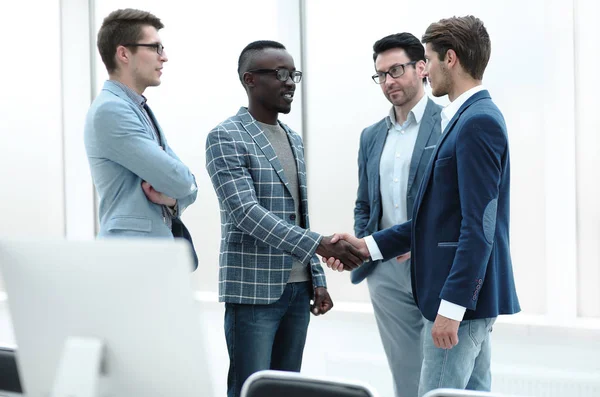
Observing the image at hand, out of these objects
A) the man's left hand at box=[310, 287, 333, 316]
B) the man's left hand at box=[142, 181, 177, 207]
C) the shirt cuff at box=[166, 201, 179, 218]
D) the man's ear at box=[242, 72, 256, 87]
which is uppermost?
the man's ear at box=[242, 72, 256, 87]

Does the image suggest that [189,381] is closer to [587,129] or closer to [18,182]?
[587,129]

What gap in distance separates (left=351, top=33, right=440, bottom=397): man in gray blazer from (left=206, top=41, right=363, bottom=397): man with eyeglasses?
320mm

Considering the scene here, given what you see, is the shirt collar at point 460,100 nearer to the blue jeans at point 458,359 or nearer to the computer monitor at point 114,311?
the blue jeans at point 458,359

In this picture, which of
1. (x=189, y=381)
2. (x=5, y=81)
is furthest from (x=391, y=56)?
(x=5, y=81)

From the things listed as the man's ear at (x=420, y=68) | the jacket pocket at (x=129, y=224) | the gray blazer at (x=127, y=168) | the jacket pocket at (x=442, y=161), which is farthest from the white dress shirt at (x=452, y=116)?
the jacket pocket at (x=129, y=224)

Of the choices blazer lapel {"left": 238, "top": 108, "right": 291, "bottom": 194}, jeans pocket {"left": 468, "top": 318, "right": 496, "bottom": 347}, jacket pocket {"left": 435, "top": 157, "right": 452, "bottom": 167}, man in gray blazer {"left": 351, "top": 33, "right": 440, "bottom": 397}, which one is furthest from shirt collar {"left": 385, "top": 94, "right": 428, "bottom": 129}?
jeans pocket {"left": 468, "top": 318, "right": 496, "bottom": 347}

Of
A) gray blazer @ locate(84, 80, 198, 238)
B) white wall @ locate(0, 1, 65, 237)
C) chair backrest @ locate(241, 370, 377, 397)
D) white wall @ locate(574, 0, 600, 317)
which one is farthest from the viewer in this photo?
white wall @ locate(0, 1, 65, 237)

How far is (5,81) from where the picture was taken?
5008mm

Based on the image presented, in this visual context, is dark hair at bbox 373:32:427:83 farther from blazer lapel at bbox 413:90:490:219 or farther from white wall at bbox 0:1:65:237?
white wall at bbox 0:1:65:237

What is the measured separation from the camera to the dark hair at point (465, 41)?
7.06 feet

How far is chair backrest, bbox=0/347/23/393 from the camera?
1.90 meters

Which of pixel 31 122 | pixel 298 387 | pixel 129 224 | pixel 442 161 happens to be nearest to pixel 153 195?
pixel 129 224

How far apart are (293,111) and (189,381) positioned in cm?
306

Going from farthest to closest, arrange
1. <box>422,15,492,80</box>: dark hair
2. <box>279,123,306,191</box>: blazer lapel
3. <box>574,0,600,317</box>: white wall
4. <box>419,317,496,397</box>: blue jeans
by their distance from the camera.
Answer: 1. <box>574,0,600,317</box>: white wall
2. <box>279,123,306,191</box>: blazer lapel
3. <box>422,15,492,80</box>: dark hair
4. <box>419,317,496,397</box>: blue jeans
